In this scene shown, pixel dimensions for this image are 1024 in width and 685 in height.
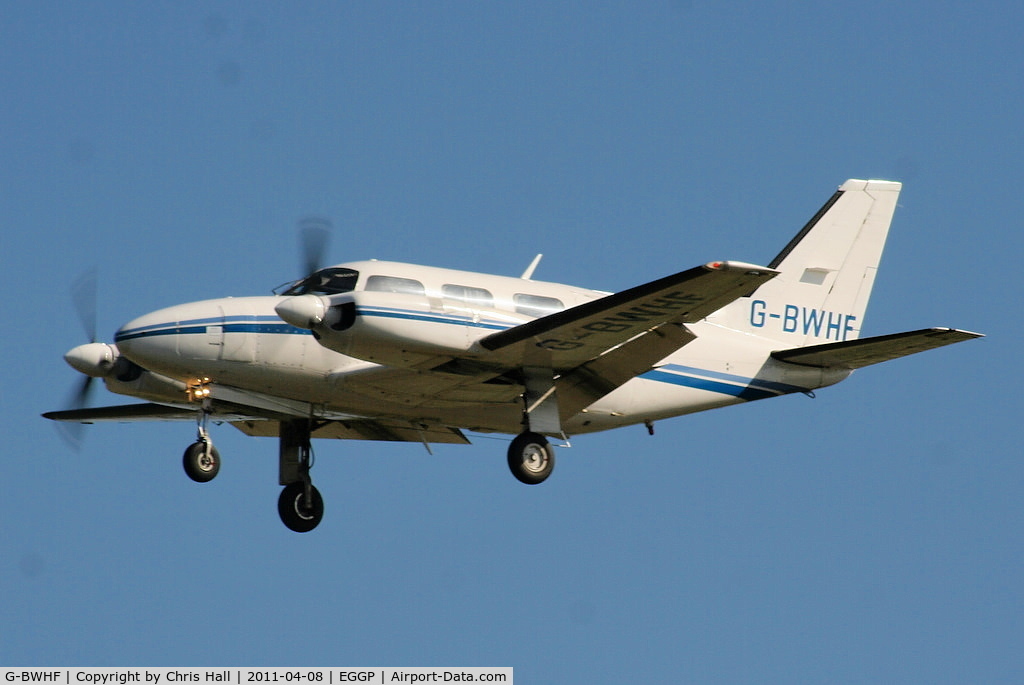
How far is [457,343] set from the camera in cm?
1986

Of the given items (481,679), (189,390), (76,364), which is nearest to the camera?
(481,679)

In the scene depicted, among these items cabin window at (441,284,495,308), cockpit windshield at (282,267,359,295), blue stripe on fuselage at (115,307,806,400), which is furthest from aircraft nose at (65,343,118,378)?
cabin window at (441,284,495,308)

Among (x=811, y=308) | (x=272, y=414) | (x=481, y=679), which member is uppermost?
(x=811, y=308)

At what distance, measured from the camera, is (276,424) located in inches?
952

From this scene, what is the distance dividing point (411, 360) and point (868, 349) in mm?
7203

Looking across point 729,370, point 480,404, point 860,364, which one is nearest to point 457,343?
point 480,404

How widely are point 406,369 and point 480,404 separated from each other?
214cm

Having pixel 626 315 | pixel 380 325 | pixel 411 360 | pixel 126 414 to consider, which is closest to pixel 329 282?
pixel 380 325

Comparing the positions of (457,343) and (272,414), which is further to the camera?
(272,414)

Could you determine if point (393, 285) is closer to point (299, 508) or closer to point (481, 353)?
point (481, 353)

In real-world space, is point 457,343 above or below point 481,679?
above

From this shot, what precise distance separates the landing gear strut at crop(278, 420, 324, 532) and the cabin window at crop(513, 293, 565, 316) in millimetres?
4616

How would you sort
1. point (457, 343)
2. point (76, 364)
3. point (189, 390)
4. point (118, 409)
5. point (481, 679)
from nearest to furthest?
point (481, 679)
point (457, 343)
point (189, 390)
point (76, 364)
point (118, 409)

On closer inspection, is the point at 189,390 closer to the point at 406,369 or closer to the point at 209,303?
the point at 209,303
